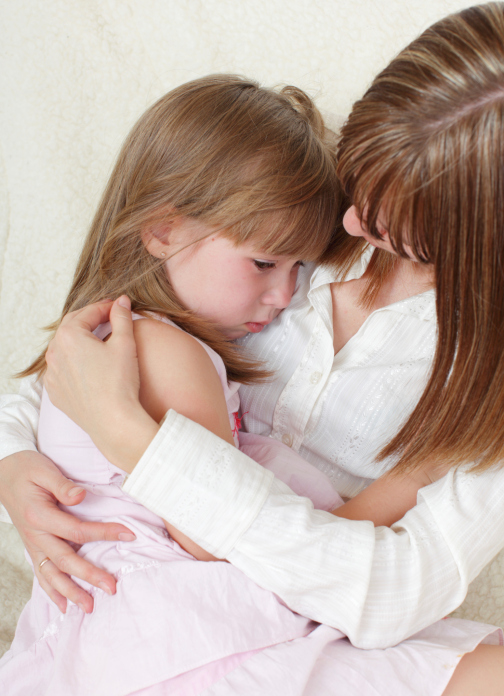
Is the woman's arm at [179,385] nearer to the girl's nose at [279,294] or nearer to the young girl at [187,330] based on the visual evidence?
the young girl at [187,330]

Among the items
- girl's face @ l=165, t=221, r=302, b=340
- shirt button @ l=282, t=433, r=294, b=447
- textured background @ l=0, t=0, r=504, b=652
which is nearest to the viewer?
girl's face @ l=165, t=221, r=302, b=340

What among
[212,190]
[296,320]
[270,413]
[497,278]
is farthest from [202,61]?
[497,278]

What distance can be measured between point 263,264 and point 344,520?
1.29 ft

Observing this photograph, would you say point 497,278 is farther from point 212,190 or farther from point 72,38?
point 72,38

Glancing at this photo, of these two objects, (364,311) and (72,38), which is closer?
(364,311)

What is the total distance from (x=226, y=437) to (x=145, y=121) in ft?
1.72

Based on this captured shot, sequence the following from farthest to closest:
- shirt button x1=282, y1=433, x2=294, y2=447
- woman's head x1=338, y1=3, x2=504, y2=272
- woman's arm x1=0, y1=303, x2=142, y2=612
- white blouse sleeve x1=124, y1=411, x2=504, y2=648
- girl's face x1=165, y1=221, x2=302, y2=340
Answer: shirt button x1=282, y1=433, x2=294, y2=447 → girl's face x1=165, y1=221, x2=302, y2=340 → woman's arm x1=0, y1=303, x2=142, y2=612 → white blouse sleeve x1=124, y1=411, x2=504, y2=648 → woman's head x1=338, y1=3, x2=504, y2=272

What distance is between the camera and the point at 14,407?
1.02 m

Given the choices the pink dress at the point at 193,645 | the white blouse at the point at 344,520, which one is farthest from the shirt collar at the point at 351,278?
the pink dress at the point at 193,645

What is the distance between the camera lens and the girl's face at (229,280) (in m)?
0.89

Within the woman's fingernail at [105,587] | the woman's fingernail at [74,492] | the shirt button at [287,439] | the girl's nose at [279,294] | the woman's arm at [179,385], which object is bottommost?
the woman's fingernail at [105,587]

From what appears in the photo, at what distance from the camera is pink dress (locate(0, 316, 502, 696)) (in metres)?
0.67

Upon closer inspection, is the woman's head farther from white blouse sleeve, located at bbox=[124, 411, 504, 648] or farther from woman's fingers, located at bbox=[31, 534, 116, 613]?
woman's fingers, located at bbox=[31, 534, 116, 613]

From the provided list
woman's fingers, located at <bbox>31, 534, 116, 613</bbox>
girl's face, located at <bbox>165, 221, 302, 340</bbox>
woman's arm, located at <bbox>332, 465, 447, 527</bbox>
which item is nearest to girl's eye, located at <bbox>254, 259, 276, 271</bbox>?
girl's face, located at <bbox>165, 221, 302, 340</bbox>
